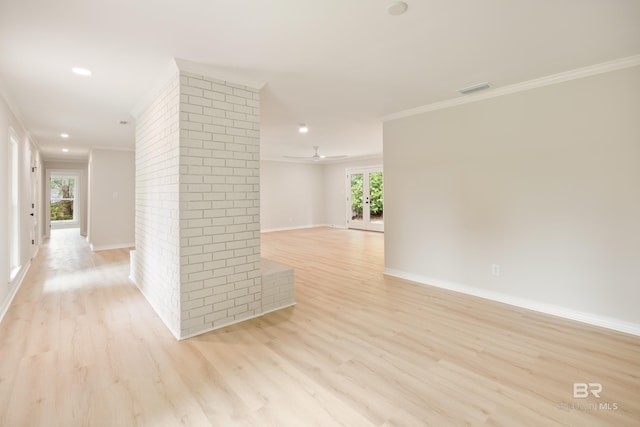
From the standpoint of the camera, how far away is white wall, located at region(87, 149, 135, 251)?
6746 millimetres

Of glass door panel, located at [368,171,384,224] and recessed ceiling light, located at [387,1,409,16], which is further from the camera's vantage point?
glass door panel, located at [368,171,384,224]

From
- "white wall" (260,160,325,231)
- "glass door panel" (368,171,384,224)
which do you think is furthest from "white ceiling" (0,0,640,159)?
"white wall" (260,160,325,231)

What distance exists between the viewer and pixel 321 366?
216 centimetres

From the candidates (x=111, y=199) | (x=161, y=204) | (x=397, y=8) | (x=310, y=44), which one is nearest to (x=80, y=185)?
(x=111, y=199)

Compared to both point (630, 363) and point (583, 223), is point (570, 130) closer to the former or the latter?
point (583, 223)

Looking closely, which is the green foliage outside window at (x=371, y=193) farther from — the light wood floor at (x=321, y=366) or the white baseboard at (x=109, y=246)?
the white baseboard at (x=109, y=246)

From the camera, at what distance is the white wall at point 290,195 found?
9.80 meters

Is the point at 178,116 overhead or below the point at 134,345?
overhead

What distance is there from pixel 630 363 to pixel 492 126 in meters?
2.46

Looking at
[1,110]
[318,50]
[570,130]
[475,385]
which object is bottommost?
[475,385]

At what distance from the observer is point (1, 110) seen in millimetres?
3195

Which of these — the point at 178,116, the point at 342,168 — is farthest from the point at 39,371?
the point at 342,168

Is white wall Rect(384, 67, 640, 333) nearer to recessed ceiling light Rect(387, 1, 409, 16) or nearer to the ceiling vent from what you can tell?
the ceiling vent

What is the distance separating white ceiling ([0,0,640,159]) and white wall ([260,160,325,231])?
20.3 feet
